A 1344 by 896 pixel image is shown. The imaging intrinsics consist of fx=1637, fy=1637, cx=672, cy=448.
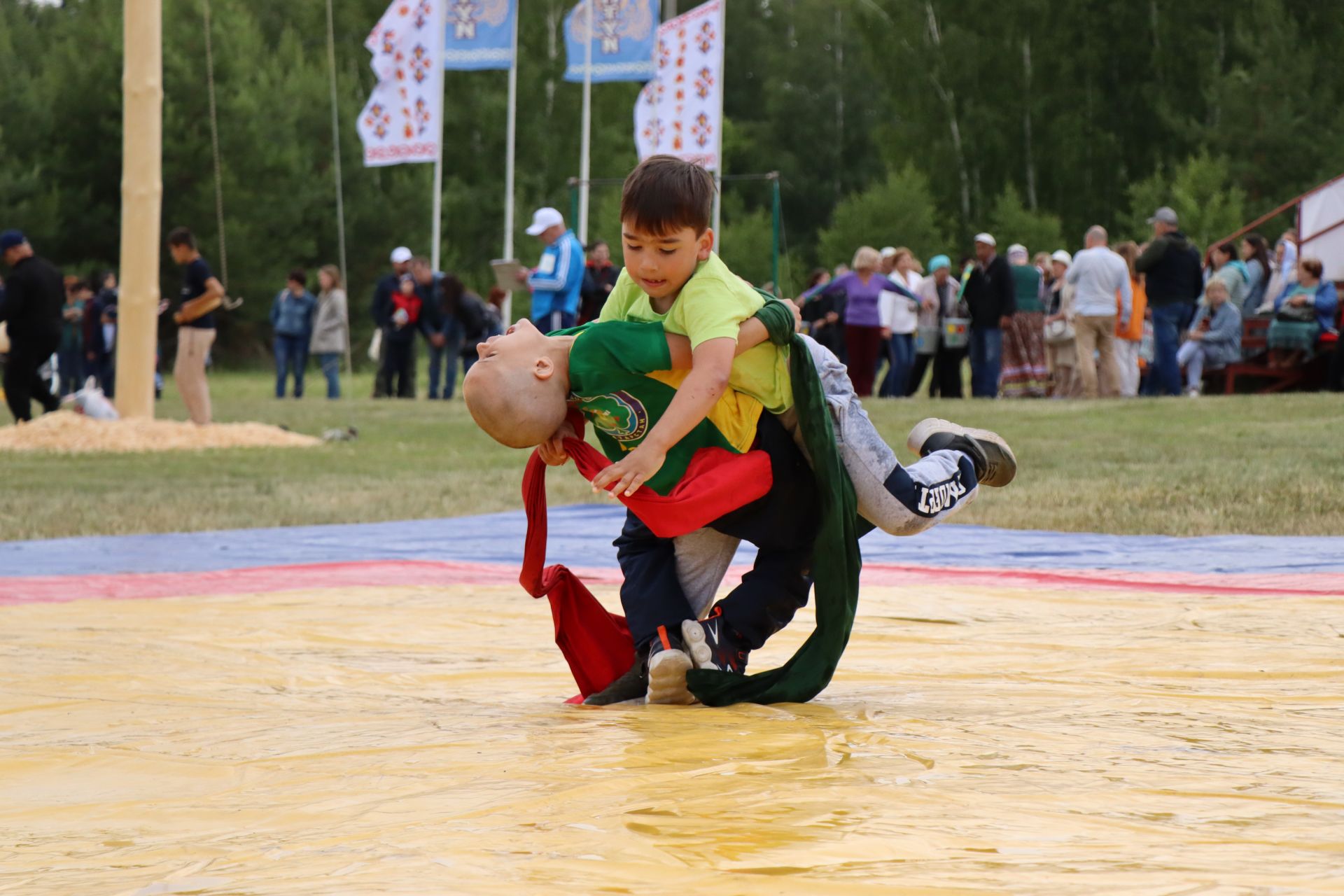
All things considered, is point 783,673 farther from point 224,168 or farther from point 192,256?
point 224,168

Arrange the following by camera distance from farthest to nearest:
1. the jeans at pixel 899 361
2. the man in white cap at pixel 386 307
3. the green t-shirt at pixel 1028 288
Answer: the man in white cap at pixel 386 307
the green t-shirt at pixel 1028 288
the jeans at pixel 899 361

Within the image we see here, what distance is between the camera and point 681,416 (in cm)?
276

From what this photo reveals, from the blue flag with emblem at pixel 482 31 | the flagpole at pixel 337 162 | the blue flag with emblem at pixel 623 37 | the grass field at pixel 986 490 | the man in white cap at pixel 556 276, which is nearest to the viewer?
the grass field at pixel 986 490

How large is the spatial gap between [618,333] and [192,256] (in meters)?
9.50

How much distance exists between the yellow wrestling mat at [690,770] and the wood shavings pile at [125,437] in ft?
24.4

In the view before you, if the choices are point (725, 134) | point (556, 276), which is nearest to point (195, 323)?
point (556, 276)

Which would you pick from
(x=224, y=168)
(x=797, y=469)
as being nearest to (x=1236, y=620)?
(x=797, y=469)

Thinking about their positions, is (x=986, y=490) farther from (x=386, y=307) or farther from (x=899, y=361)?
(x=386, y=307)

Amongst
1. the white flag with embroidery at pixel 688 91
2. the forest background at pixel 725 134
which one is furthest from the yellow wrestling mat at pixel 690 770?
the forest background at pixel 725 134

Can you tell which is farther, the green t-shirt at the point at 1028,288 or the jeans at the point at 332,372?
the jeans at the point at 332,372

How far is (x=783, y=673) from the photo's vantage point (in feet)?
9.68

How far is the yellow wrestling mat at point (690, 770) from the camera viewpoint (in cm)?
181

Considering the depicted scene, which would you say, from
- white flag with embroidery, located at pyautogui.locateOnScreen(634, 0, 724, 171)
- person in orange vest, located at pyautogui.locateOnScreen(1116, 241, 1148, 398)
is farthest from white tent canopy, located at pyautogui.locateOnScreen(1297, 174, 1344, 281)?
white flag with embroidery, located at pyautogui.locateOnScreen(634, 0, 724, 171)

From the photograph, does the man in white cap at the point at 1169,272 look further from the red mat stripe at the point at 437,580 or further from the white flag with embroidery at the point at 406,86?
the white flag with embroidery at the point at 406,86
